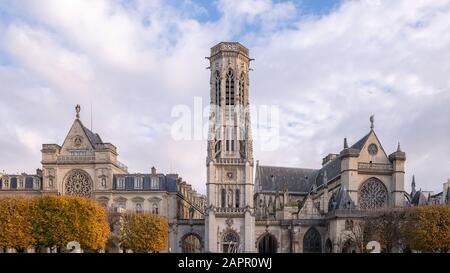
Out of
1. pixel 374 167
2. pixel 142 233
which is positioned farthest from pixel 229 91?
pixel 142 233

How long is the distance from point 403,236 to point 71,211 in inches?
1563

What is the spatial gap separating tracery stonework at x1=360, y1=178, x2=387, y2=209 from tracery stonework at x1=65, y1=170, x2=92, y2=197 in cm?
4172

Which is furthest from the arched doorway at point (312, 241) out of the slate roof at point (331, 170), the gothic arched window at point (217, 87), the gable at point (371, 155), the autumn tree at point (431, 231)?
the gothic arched window at point (217, 87)

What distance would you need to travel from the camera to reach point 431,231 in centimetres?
6975

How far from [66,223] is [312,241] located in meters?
39.0

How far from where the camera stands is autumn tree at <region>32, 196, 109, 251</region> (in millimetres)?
68312

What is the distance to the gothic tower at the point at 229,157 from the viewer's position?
295 ft

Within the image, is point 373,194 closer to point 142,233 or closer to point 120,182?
point 142,233

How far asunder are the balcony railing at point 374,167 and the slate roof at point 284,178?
18.6 m

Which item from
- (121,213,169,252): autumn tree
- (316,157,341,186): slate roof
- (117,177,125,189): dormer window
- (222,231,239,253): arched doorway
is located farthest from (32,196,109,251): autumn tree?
(316,157,341,186): slate roof

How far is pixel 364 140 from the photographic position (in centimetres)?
9331

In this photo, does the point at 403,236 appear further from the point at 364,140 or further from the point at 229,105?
the point at 229,105

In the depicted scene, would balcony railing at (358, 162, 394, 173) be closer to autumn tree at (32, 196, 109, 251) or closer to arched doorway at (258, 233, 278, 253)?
arched doorway at (258, 233, 278, 253)
